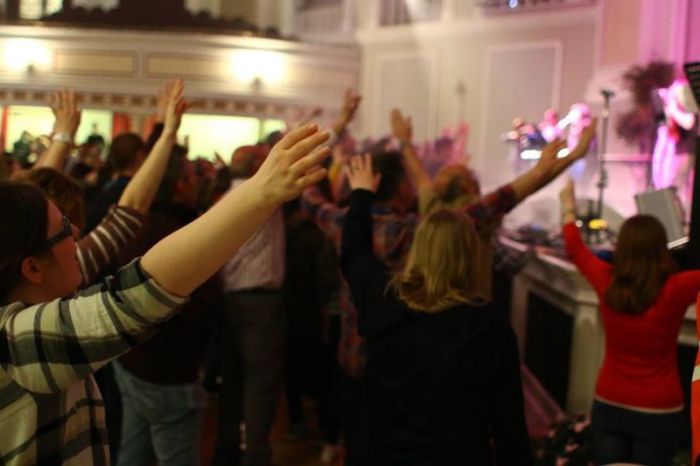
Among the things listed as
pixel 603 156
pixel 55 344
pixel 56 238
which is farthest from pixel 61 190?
pixel 603 156

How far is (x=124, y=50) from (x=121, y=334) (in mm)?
8293

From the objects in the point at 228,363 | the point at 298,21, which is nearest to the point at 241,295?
the point at 228,363

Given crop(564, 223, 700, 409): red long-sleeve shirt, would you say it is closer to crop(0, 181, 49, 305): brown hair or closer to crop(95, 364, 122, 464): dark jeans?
crop(95, 364, 122, 464): dark jeans

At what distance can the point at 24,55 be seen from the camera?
6656 millimetres

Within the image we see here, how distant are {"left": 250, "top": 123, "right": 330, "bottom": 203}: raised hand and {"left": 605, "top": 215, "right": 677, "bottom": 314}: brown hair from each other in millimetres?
1594

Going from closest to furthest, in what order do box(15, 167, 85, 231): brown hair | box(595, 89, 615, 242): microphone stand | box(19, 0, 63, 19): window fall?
box(15, 167, 85, 231): brown hair → box(595, 89, 615, 242): microphone stand → box(19, 0, 63, 19): window

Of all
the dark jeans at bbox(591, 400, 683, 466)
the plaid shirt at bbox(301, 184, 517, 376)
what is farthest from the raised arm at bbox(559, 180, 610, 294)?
the dark jeans at bbox(591, 400, 683, 466)

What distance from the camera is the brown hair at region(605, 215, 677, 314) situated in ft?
7.95

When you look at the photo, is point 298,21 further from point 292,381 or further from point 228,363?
point 228,363

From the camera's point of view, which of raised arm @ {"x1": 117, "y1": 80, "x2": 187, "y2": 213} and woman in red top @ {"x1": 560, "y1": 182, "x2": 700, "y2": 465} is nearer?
raised arm @ {"x1": 117, "y1": 80, "x2": 187, "y2": 213}

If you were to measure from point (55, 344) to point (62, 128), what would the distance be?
1.68 m

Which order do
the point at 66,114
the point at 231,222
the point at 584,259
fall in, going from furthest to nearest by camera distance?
1. the point at 584,259
2. the point at 66,114
3. the point at 231,222

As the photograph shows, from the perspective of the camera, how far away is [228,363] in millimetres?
3084

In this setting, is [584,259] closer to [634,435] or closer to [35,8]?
[634,435]
